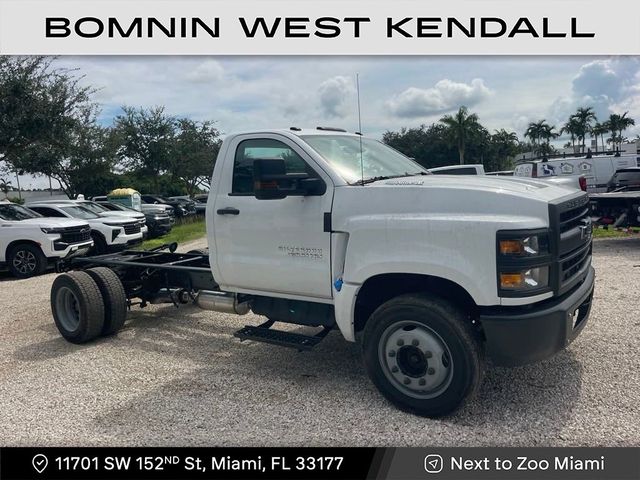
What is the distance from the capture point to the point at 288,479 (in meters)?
3.12

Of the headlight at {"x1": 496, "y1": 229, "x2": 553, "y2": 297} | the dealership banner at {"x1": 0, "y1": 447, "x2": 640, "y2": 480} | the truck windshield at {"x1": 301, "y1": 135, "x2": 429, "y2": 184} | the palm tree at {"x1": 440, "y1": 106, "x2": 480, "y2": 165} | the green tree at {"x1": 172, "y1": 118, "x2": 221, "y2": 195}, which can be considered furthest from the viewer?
the palm tree at {"x1": 440, "y1": 106, "x2": 480, "y2": 165}

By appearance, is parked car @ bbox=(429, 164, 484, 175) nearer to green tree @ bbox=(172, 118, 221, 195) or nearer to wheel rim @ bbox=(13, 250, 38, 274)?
Result: wheel rim @ bbox=(13, 250, 38, 274)

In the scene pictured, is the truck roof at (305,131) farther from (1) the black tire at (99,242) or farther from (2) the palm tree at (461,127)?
(2) the palm tree at (461,127)

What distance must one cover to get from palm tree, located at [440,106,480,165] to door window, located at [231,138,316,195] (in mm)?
48903

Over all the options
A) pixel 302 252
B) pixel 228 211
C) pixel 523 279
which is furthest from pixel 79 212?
pixel 523 279

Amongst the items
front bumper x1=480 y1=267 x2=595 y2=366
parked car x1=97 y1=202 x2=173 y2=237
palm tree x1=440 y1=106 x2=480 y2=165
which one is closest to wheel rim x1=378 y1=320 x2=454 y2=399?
front bumper x1=480 y1=267 x2=595 y2=366

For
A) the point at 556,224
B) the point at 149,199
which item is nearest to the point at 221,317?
the point at 556,224

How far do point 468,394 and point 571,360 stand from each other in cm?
156

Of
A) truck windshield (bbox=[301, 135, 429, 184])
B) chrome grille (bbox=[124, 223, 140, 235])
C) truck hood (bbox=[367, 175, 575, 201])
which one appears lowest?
chrome grille (bbox=[124, 223, 140, 235])

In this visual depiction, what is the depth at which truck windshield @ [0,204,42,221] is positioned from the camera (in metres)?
11.8

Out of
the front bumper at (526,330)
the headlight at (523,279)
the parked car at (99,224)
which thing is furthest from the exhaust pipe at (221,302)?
the parked car at (99,224)

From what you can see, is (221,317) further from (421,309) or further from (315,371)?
(421,309)

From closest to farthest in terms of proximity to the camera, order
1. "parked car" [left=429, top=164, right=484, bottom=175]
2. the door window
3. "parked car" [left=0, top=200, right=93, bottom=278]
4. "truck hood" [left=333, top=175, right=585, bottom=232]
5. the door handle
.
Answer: "truck hood" [left=333, top=175, right=585, bottom=232] → the door window → the door handle → "parked car" [left=429, top=164, right=484, bottom=175] → "parked car" [left=0, top=200, right=93, bottom=278]

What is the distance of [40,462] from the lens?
332cm
